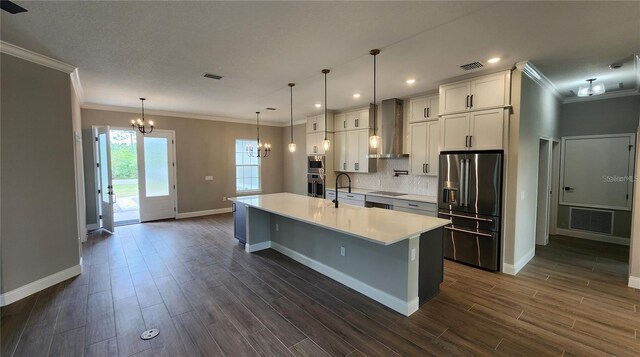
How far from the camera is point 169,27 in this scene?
8.31 ft

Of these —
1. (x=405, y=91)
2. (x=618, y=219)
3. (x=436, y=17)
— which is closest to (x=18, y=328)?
(x=436, y=17)

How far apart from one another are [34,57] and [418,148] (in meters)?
5.58

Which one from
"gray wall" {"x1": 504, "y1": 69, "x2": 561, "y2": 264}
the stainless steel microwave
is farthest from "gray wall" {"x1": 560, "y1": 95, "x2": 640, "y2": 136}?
the stainless steel microwave

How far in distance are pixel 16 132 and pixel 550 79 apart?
7.09 metres

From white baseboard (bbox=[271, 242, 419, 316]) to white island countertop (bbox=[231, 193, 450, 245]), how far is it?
77 cm

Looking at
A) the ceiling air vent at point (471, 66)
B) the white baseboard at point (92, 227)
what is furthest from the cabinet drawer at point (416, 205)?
the white baseboard at point (92, 227)

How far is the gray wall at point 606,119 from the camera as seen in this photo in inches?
189

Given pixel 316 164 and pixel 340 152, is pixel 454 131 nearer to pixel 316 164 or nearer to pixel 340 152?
pixel 340 152

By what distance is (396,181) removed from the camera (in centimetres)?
579

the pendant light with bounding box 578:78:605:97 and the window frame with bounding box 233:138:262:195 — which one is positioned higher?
the pendant light with bounding box 578:78:605:97

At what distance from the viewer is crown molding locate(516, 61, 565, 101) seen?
3.43m

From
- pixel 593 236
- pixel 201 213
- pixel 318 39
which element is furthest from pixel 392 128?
pixel 201 213

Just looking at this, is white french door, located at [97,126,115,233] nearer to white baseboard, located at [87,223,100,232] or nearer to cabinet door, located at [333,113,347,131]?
white baseboard, located at [87,223,100,232]

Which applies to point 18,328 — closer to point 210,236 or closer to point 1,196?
point 1,196
